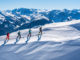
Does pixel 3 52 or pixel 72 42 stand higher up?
pixel 72 42

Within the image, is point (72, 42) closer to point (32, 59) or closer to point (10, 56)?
point (32, 59)

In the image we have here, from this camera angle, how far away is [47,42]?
846 inches

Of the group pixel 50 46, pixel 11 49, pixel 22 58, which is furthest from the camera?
pixel 11 49

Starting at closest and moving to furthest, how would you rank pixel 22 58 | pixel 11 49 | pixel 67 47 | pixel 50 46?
pixel 22 58
pixel 67 47
pixel 50 46
pixel 11 49

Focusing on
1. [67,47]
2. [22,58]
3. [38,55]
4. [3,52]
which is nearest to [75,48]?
[67,47]

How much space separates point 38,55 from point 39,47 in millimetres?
Result: 2702

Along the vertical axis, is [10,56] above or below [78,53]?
below

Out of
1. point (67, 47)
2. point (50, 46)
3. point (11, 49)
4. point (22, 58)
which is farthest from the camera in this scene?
point (11, 49)

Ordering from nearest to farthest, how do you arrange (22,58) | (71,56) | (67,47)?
1. (71,56)
2. (22,58)
3. (67,47)

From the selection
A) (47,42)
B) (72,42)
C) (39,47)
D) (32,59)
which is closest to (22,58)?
(32,59)

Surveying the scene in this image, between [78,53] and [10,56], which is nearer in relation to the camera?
[78,53]

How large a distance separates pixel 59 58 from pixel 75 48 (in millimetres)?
3032

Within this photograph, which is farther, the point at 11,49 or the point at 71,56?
the point at 11,49

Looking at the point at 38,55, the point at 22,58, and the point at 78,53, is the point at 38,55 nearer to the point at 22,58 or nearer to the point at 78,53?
the point at 22,58
